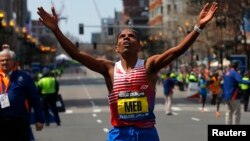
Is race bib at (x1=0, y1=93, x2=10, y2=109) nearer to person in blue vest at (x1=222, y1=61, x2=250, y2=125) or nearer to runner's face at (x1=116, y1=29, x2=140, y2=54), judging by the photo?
runner's face at (x1=116, y1=29, x2=140, y2=54)

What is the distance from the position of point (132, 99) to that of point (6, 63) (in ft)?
10.8

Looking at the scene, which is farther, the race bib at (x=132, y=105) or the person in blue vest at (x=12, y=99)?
the person in blue vest at (x=12, y=99)

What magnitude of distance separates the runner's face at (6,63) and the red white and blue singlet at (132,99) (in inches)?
119

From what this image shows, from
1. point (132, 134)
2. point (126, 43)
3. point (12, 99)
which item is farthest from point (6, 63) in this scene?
point (132, 134)

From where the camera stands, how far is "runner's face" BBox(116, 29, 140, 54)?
786 centimetres

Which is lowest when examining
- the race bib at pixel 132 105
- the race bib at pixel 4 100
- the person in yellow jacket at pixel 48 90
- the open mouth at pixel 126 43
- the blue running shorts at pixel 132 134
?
the person in yellow jacket at pixel 48 90

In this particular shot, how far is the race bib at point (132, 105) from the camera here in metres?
7.88

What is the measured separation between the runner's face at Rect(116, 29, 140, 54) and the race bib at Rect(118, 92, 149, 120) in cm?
42

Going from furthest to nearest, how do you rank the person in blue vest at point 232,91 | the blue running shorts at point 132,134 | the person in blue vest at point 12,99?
1. the person in blue vest at point 232,91
2. the person in blue vest at point 12,99
3. the blue running shorts at point 132,134

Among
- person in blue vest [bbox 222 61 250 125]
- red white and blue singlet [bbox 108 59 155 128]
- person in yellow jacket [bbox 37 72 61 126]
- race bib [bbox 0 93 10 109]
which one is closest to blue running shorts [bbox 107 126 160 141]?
red white and blue singlet [bbox 108 59 155 128]

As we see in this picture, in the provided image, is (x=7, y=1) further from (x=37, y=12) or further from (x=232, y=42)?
(x=37, y=12)

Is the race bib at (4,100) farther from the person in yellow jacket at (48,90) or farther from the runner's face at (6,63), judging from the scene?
the person in yellow jacket at (48,90)

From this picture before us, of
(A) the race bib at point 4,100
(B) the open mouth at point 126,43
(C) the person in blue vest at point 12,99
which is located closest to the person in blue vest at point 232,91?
(C) the person in blue vest at point 12,99

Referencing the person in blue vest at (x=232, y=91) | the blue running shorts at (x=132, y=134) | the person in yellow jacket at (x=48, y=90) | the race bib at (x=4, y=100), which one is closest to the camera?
the blue running shorts at (x=132, y=134)
